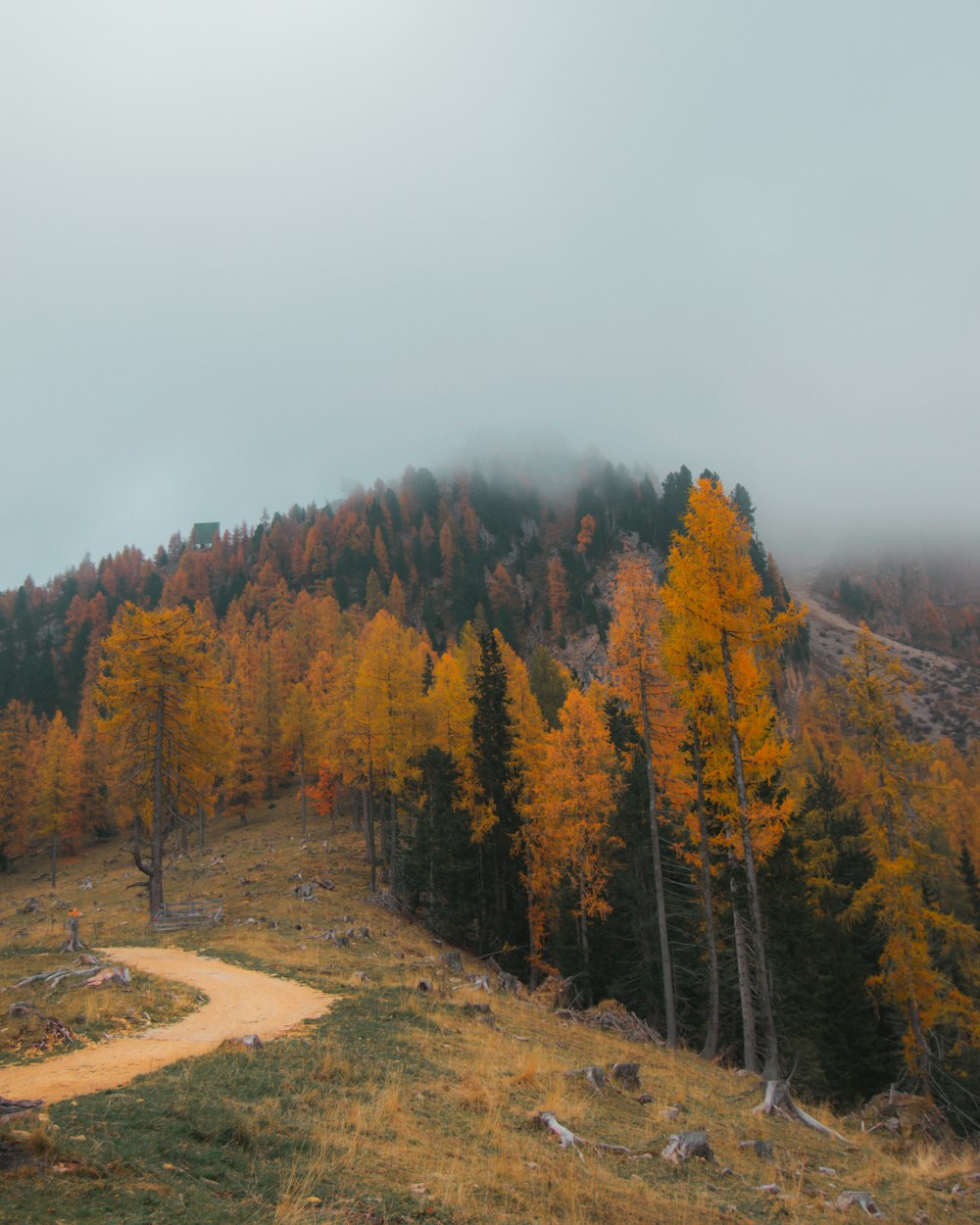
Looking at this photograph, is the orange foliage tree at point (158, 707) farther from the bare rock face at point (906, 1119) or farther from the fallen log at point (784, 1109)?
the bare rock face at point (906, 1119)

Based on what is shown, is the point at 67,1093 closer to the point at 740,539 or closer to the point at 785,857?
the point at 740,539

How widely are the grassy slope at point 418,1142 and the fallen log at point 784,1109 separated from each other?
41 cm

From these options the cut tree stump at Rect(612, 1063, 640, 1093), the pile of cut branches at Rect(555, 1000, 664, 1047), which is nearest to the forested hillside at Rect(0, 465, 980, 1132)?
the pile of cut branches at Rect(555, 1000, 664, 1047)

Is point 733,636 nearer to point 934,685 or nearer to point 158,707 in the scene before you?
point 158,707

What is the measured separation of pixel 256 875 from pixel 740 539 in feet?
104

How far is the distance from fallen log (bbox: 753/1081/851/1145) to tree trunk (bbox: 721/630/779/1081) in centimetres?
340

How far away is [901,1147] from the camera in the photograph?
1270cm

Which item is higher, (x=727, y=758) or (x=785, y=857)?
(x=727, y=758)

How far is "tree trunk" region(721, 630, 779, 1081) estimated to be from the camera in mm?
16344

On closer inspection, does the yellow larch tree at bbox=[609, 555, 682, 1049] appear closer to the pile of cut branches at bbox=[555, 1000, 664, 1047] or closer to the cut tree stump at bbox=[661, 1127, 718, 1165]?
the pile of cut branches at bbox=[555, 1000, 664, 1047]

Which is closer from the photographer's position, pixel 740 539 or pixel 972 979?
pixel 740 539

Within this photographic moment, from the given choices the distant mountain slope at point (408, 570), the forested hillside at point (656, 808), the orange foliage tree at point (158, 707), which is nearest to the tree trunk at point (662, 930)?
the forested hillside at point (656, 808)

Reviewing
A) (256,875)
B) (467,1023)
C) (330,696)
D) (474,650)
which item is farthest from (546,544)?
(467,1023)

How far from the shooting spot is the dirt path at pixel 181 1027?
8.30 meters
